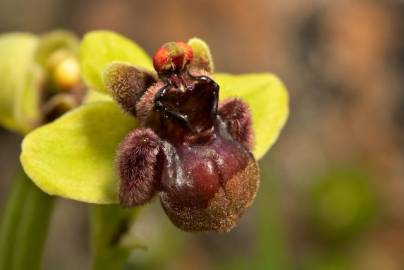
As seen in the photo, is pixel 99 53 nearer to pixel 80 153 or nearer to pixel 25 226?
pixel 80 153

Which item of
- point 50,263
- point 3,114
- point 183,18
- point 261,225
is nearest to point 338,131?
point 183,18

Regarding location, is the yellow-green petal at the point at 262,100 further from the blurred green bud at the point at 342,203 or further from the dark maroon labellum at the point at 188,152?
the blurred green bud at the point at 342,203

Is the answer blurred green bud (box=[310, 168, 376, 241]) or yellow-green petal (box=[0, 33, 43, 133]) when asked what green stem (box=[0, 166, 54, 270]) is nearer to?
yellow-green petal (box=[0, 33, 43, 133])

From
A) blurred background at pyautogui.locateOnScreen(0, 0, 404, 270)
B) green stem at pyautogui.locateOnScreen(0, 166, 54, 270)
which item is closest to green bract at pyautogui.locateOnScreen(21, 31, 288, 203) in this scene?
green stem at pyautogui.locateOnScreen(0, 166, 54, 270)

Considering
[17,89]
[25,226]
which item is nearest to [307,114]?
[17,89]

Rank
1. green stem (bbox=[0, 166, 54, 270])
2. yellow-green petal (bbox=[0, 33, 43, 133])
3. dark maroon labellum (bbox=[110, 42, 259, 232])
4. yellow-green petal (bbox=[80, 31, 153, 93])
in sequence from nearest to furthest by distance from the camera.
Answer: dark maroon labellum (bbox=[110, 42, 259, 232]), yellow-green petal (bbox=[80, 31, 153, 93]), green stem (bbox=[0, 166, 54, 270]), yellow-green petal (bbox=[0, 33, 43, 133])

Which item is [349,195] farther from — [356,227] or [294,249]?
[294,249]
